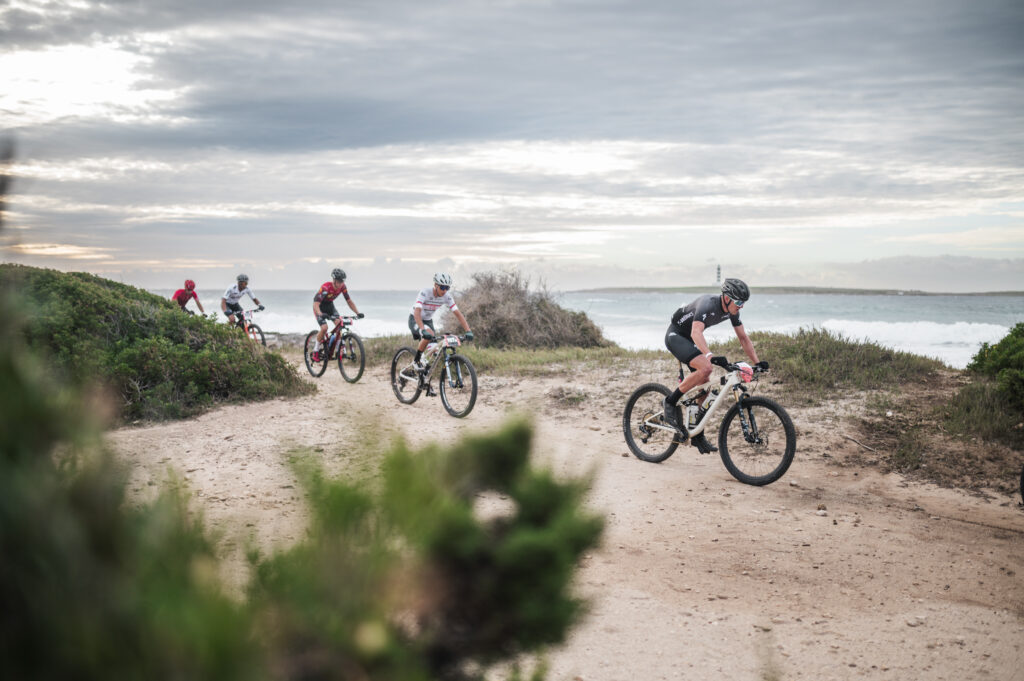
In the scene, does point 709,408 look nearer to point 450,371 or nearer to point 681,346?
point 681,346

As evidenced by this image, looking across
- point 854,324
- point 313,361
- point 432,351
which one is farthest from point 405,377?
point 854,324

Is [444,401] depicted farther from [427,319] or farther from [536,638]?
[536,638]

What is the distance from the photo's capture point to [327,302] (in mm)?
15234

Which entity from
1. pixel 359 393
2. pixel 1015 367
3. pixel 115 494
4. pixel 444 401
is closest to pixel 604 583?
pixel 115 494

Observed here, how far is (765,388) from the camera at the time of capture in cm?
1166

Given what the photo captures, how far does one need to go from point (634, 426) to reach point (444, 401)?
144 inches

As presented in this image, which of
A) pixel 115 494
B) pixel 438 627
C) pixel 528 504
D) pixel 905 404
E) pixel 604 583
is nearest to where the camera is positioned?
pixel 115 494

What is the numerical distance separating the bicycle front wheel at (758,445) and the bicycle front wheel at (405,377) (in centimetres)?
591

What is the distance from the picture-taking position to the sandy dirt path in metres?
4.25

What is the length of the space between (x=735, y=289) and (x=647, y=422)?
2.08 meters

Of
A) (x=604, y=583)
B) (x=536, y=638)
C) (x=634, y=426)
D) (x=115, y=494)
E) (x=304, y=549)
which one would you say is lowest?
(x=604, y=583)

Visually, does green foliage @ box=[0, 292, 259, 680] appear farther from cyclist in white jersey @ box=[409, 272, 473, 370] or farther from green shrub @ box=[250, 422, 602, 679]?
cyclist in white jersey @ box=[409, 272, 473, 370]

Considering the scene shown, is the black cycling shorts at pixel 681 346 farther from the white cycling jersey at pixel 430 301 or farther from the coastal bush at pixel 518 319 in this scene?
the coastal bush at pixel 518 319

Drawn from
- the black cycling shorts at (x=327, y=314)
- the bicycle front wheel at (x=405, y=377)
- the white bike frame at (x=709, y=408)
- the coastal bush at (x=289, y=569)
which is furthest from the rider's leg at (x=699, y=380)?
the black cycling shorts at (x=327, y=314)
